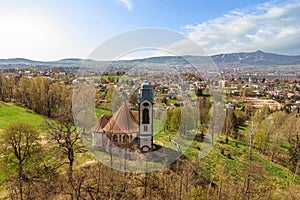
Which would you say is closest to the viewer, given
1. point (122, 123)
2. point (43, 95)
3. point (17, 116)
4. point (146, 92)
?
point (146, 92)

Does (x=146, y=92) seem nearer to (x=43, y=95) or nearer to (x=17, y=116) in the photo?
(x=17, y=116)

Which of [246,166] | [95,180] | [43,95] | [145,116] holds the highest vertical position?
[145,116]

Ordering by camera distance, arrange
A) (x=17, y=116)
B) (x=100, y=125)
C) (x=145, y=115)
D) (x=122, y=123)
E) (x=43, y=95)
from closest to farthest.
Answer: (x=145, y=115), (x=122, y=123), (x=100, y=125), (x=17, y=116), (x=43, y=95)

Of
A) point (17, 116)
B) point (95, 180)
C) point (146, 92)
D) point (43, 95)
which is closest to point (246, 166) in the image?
point (146, 92)

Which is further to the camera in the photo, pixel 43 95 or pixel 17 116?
pixel 43 95

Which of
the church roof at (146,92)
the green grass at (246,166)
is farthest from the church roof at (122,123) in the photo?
the green grass at (246,166)

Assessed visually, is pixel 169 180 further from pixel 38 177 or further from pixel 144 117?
pixel 38 177

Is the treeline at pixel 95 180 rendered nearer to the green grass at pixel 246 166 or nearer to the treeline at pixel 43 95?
the green grass at pixel 246 166
